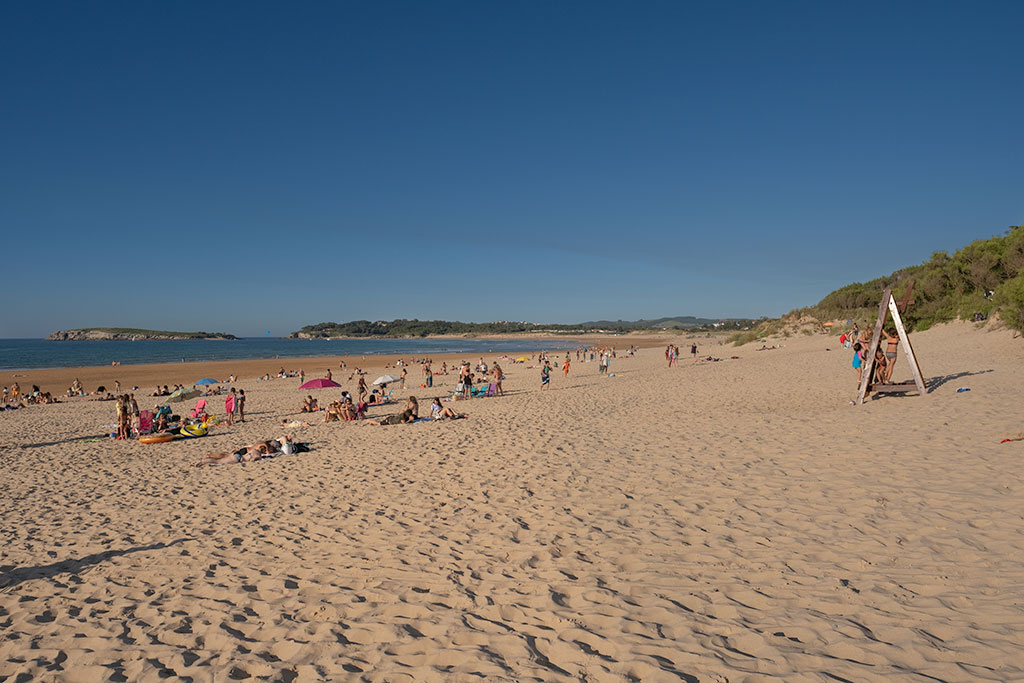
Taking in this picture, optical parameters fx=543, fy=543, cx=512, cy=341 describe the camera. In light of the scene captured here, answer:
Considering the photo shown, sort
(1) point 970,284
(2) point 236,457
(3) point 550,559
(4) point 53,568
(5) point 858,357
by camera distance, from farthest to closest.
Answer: (1) point 970,284
(5) point 858,357
(2) point 236,457
(4) point 53,568
(3) point 550,559

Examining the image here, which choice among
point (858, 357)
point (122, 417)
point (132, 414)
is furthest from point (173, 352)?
point (858, 357)

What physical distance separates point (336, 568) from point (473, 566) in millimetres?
1373

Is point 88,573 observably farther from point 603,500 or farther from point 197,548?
Answer: point 603,500

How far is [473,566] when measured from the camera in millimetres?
5148

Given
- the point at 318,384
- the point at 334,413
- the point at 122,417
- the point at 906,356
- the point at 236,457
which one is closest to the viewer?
the point at 236,457

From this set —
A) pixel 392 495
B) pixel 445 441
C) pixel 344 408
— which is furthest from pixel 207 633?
pixel 344 408

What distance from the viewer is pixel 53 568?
5.68 meters

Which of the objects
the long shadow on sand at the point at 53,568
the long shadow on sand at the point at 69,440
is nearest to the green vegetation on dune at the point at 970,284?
the long shadow on sand at the point at 53,568

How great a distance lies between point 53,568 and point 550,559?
5191 mm

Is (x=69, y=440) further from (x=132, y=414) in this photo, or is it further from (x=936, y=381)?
(x=936, y=381)

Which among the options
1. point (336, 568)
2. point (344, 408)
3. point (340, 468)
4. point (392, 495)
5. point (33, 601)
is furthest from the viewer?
point (344, 408)

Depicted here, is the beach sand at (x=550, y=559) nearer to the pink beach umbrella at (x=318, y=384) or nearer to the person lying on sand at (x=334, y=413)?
the person lying on sand at (x=334, y=413)

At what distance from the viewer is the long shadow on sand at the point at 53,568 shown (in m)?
5.42

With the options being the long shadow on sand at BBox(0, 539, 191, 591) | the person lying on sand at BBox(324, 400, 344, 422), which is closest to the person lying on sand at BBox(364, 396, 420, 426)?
the person lying on sand at BBox(324, 400, 344, 422)
